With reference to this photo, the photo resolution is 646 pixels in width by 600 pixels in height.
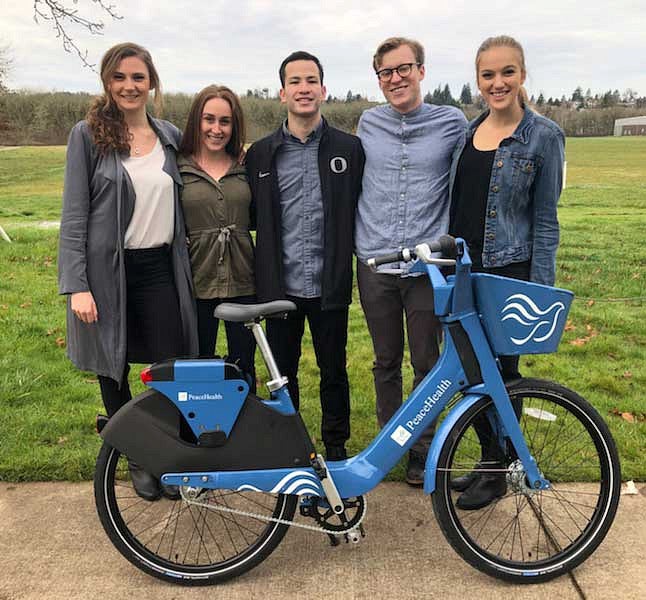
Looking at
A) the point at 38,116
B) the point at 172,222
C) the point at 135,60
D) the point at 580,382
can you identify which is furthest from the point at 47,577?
the point at 38,116

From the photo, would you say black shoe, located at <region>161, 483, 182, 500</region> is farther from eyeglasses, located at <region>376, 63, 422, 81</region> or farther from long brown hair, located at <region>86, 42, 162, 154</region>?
eyeglasses, located at <region>376, 63, 422, 81</region>

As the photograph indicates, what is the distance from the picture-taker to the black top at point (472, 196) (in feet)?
9.57

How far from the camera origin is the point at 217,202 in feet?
10.1

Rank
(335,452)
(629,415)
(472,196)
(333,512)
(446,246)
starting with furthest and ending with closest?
(629,415), (335,452), (472,196), (333,512), (446,246)

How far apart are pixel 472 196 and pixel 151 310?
1.57m

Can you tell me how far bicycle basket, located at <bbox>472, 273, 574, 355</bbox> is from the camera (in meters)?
2.47

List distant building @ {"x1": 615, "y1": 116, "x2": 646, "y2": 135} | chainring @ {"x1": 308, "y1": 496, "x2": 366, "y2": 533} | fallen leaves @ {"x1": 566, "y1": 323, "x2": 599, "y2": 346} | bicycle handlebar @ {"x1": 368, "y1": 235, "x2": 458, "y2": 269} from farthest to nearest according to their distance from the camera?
distant building @ {"x1": 615, "y1": 116, "x2": 646, "y2": 135}, fallen leaves @ {"x1": 566, "y1": 323, "x2": 599, "y2": 346}, chainring @ {"x1": 308, "y1": 496, "x2": 366, "y2": 533}, bicycle handlebar @ {"x1": 368, "y1": 235, "x2": 458, "y2": 269}

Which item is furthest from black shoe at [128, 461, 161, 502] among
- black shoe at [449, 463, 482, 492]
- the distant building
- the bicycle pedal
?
Answer: the distant building

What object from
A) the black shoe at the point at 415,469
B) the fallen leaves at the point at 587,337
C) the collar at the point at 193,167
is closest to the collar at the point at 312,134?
the collar at the point at 193,167

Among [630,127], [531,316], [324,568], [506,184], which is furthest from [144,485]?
[630,127]

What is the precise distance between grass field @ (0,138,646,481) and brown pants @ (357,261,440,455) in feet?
1.55

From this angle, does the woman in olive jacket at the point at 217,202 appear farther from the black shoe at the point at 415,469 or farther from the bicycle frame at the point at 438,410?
the black shoe at the point at 415,469

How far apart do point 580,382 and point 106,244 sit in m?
3.52

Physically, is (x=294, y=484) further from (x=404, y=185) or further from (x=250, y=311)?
(x=404, y=185)
